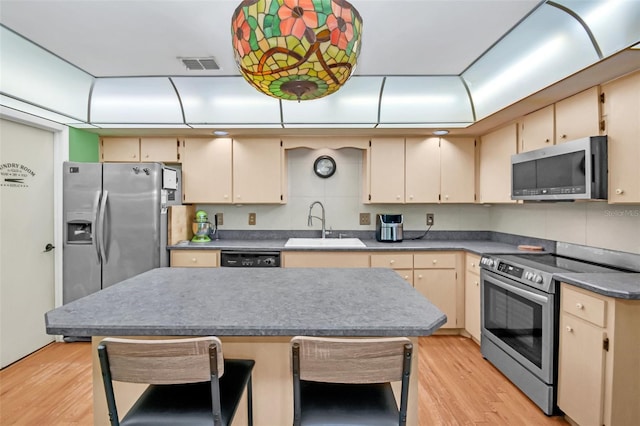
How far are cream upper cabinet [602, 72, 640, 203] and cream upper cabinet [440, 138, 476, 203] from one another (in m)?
1.59

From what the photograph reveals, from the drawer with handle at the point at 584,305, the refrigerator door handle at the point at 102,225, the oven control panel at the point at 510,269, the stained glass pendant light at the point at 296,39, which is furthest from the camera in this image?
the refrigerator door handle at the point at 102,225

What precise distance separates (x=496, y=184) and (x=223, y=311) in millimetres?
3010

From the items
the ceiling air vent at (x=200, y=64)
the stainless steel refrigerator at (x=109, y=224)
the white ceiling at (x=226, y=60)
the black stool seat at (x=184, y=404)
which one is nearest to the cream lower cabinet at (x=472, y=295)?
the white ceiling at (x=226, y=60)

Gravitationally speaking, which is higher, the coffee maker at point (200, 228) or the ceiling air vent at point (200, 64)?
the ceiling air vent at point (200, 64)

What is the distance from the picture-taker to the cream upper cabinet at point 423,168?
145 inches

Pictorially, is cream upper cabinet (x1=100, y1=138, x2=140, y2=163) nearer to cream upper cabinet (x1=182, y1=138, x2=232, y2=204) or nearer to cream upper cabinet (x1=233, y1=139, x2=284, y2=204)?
cream upper cabinet (x1=182, y1=138, x2=232, y2=204)

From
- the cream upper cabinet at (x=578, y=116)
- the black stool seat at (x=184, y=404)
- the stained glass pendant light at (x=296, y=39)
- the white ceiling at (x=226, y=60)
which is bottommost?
the black stool seat at (x=184, y=404)

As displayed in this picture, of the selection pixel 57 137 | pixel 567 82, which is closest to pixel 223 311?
pixel 567 82

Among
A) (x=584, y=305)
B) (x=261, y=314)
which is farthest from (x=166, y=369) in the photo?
(x=584, y=305)

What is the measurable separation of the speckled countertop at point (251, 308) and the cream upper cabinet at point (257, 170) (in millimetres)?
1837

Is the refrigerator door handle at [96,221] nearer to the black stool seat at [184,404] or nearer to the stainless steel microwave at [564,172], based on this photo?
the black stool seat at [184,404]

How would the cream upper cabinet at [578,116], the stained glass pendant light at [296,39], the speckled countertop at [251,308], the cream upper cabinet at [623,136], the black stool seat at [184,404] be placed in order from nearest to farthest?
the stained glass pendant light at [296,39] → the black stool seat at [184,404] → the speckled countertop at [251,308] → the cream upper cabinet at [623,136] → the cream upper cabinet at [578,116]

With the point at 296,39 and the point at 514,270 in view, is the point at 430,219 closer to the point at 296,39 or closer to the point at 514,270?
the point at 514,270

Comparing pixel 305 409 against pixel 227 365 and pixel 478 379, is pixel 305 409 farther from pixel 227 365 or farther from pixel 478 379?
pixel 478 379
